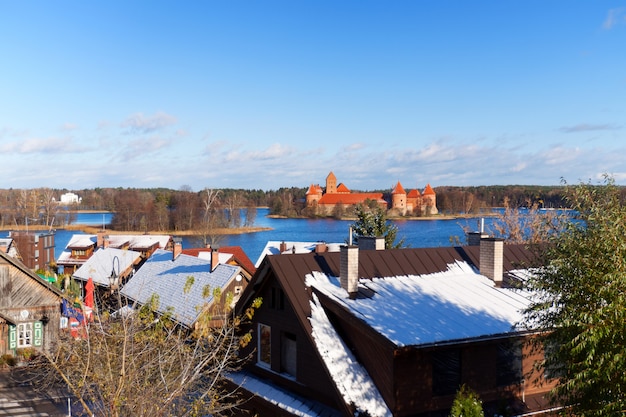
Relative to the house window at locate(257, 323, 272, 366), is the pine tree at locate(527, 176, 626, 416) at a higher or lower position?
higher

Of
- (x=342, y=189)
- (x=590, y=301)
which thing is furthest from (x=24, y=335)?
(x=342, y=189)

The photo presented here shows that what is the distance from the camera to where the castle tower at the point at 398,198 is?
153625 mm

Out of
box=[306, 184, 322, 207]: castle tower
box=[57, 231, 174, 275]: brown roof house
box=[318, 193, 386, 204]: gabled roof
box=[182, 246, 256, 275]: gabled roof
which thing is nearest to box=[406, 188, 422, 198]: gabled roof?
box=[318, 193, 386, 204]: gabled roof

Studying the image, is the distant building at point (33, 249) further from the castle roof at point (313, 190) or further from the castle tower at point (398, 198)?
the castle roof at point (313, 190)

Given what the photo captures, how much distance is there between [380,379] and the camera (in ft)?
40.6

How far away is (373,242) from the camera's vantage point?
18.9 meters

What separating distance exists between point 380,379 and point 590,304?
16.7ft

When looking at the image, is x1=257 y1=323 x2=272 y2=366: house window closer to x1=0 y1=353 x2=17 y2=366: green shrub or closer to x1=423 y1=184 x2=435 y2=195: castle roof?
x1=0 y1=353 x2=17 y2=366: green shrub

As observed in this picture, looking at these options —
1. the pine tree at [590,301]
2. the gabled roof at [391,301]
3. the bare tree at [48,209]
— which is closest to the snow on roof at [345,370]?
the gabled roof at [391,301]

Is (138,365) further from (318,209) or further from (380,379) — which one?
(318,209)

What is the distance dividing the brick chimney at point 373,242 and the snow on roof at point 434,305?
2.88m

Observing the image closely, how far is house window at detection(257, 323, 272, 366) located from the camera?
50.6 feet

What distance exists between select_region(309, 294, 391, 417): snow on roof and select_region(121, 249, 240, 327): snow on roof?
30.7 feet

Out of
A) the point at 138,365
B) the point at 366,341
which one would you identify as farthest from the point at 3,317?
the point at 366,341
